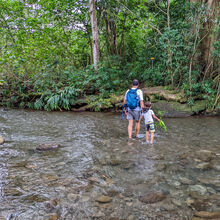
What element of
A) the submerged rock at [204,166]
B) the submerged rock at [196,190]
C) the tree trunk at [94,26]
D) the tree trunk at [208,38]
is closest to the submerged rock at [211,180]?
the submerged rock at [196,190]

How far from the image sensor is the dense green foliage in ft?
35.6

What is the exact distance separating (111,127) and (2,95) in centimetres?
1022

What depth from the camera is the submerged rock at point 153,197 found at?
295cm

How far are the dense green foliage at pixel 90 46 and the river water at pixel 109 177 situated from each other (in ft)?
18.4

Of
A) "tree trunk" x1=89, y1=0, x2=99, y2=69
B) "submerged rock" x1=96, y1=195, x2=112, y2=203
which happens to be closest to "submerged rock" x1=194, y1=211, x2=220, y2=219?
"submerged rock" x1=96, y1=195, x2=112, y2=203

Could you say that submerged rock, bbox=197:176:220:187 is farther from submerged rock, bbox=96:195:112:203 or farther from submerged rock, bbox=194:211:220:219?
submerged rock, bbox=96:195:112:203

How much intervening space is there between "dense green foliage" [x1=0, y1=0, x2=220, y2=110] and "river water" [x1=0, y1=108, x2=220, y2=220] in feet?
18.4

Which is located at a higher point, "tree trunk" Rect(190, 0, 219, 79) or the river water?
"tree trunk" Rect(190, 0, 219, 79)

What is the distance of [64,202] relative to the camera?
2.92 m

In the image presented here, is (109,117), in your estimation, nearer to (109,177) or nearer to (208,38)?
(109,177)

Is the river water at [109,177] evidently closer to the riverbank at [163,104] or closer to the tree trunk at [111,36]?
the riverbank at [163,104]

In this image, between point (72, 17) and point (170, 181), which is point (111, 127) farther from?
point (72, 17)

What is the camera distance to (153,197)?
3.03m

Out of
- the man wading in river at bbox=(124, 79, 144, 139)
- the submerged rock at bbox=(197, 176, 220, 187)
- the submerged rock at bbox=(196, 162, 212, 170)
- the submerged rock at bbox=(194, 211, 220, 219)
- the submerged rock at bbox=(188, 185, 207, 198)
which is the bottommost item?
the submerged rock at bbox=(196, 162, 212, 170)
